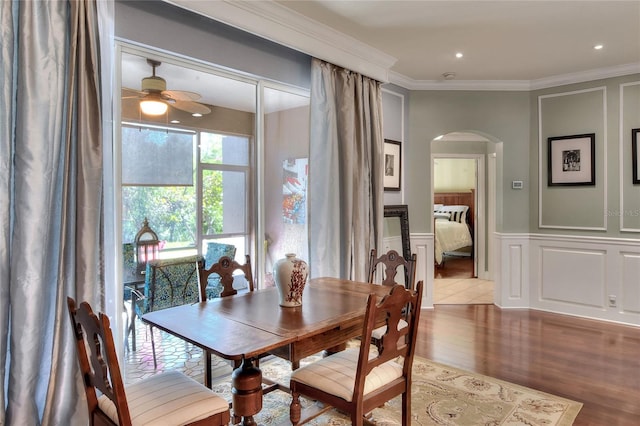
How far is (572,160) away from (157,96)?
4.44m

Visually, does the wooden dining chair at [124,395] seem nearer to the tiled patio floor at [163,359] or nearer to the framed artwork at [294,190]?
the tiled patio floor at [163,359]

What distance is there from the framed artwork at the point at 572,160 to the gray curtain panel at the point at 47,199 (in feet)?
15.5

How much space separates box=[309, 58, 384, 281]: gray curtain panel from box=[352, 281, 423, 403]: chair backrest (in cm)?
164

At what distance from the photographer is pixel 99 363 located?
1.53 metres

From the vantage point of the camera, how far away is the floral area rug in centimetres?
246

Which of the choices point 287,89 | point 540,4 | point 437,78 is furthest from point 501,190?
point 287,89

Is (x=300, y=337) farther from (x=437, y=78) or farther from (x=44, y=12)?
(x=437, y=78)

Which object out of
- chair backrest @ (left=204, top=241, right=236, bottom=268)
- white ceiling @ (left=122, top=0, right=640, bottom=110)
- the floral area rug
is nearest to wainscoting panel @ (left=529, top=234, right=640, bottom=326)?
white ceiling @ (left=122, top=0, right=640, bottom=110)

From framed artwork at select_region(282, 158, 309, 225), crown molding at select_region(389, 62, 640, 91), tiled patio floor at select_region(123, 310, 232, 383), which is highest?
crown molding at select_region(389, 62, 640, 91)

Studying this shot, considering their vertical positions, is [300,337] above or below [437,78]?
below

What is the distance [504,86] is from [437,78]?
884mm

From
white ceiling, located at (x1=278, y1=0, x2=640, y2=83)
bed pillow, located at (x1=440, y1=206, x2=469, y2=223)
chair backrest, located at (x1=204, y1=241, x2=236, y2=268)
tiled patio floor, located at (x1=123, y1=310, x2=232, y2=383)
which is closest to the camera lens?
tiled patio floor, located at (x1=123, y1=310, x2=232, y2=383)

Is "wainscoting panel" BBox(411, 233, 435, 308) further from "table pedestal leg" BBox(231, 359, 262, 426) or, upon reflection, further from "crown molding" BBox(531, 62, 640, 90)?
"table pedestal leg" BBox(231, 359, 262, 426)

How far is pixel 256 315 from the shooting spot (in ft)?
6.72
